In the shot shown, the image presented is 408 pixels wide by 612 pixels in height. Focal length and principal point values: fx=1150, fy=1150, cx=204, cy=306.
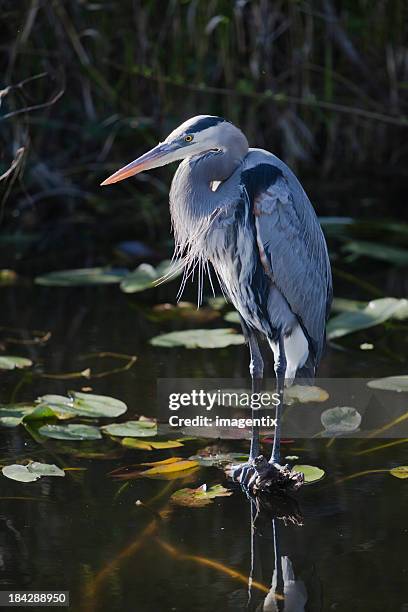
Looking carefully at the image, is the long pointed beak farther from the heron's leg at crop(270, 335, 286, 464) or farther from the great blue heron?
the heron's leg at crop(270, 335, 286, 464)

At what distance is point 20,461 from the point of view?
379 centimetres

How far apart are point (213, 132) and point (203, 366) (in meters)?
1.32

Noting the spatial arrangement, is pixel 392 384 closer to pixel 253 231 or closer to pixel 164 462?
pixel 253 231

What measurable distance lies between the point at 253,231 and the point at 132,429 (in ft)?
2.63

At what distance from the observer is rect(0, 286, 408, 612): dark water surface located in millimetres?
2908

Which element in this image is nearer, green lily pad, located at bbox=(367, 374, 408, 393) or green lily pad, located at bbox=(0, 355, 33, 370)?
green lily pad, located at bbox=(367, 374, 408, 393)

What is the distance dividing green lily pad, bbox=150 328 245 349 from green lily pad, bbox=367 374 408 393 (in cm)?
69

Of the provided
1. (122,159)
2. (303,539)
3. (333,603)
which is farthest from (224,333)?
(122,159)

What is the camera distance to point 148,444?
12.9 ft

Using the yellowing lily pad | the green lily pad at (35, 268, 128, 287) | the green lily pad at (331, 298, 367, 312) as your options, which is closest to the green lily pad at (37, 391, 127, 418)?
the yellowing lily pad

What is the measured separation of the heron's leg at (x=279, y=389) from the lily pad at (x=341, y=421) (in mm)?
243

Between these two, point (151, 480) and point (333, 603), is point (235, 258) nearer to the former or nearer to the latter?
point (151, 480)

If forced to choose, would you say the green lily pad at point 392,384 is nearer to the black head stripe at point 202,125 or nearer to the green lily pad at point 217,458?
the green lily pad at point 217,458

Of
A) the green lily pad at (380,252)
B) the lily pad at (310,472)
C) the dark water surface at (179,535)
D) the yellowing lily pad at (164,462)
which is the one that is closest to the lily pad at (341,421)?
A: the dark water surface at (179,535)
